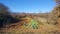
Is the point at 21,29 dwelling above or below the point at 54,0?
below

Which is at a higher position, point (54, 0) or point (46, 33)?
point (54, 0)

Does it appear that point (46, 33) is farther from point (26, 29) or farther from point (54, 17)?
point (54, 17)

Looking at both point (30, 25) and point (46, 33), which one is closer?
point (46, 33)

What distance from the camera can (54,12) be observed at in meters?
18.2

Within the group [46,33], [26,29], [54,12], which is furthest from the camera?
[54,12]

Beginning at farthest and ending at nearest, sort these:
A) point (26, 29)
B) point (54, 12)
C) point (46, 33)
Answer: point (54, 12)
point (26, 29)
point (46, 33)

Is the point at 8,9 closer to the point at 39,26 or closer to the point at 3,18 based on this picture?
the point at 3,18

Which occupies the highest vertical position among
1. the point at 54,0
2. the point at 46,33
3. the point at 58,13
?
the point at 54,0

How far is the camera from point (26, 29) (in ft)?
54.1

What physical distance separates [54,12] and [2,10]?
17.1ft

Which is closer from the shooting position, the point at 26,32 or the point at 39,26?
the point at 26,32

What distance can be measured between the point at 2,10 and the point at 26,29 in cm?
353

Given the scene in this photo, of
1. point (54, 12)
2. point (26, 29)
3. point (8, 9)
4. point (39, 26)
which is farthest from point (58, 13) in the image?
point (8, 9)

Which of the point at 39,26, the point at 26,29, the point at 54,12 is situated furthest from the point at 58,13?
the point at 26,29
